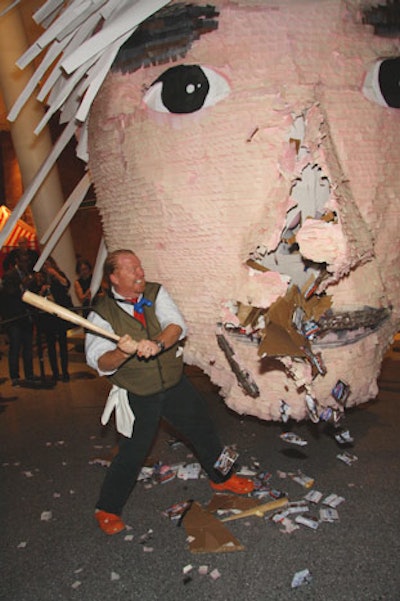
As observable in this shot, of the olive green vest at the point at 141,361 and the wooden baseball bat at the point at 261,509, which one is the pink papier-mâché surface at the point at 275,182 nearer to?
the olive green vest at the point at 141,361

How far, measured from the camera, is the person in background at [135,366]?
1705 millimetres

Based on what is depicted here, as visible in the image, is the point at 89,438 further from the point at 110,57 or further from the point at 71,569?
the point at 110,57

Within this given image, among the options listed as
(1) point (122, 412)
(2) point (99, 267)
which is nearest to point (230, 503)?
(1) point (122, 412)

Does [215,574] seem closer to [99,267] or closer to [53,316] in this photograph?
[99,267]

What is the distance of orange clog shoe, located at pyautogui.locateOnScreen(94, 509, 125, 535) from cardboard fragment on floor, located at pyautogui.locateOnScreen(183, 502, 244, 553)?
242 millimetres

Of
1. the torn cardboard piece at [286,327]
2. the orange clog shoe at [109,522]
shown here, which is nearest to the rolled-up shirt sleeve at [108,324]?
the torn cardboard piece at [286,327]

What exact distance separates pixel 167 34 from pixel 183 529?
1.76 metres

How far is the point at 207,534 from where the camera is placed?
5.59ft

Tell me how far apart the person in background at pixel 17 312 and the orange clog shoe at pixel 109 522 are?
7.04 ft

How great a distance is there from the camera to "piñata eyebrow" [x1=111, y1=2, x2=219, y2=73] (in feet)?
5.39

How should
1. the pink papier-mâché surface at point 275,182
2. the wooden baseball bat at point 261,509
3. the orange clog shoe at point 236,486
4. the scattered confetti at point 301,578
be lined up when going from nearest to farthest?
the scattered confetti at point 301,578 → the pink papier-mâché surface at point 275,182 → the wooden baseball bat at point 261,509 → the orange clog shoe at point 236,486

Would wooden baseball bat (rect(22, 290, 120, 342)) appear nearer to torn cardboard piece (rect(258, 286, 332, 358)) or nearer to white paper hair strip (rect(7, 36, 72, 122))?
torn cardboard piece (rect(258, 286, 332, 358))

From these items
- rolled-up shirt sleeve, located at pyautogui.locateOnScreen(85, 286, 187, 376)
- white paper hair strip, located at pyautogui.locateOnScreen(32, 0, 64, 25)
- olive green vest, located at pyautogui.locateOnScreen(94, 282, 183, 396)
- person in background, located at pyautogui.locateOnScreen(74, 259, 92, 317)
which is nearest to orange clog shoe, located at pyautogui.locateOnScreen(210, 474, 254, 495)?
olive green vest, located at pyautogui.locateOnScreen(94, 282, 183, 396)

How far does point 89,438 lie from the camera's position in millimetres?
2613
